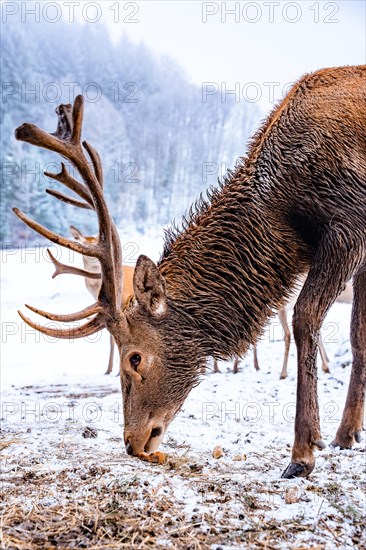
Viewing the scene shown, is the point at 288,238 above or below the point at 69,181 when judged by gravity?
below

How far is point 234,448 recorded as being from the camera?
346 centimetres

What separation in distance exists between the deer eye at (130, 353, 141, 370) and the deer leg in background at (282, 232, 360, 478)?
82 cm

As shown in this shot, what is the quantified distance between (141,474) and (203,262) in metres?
1.12

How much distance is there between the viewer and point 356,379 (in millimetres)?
3506

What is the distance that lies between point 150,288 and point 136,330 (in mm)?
232

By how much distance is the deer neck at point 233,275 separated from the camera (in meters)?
2.92

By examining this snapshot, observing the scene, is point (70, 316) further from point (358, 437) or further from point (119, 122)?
point (119, 122)

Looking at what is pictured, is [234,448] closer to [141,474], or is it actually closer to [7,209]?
[141,474]

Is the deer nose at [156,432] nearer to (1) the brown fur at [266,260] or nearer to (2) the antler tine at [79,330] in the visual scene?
(1) the brown fur at [266,260]

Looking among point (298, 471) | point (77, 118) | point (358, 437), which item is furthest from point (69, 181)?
point (358, 437)

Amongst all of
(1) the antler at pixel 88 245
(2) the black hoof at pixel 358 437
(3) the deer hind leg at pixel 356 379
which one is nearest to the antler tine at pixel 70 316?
(1) the antler at pixel 88 245

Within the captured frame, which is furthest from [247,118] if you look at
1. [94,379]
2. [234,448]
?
[234,448]

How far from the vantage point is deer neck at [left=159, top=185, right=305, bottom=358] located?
2924 mm

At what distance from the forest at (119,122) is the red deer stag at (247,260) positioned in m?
21.9
